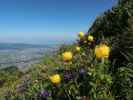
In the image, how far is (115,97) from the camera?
408 cm

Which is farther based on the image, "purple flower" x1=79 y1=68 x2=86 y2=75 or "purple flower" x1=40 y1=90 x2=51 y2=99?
"purple flower" x1=40 y1=90 x2=51 y2=99

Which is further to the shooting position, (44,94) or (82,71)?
(44,94)

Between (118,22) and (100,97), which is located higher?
(118,22)

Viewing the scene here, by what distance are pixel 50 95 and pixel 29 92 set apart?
1.78ft

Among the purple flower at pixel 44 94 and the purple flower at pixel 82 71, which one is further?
the purple flower at pixel 44 94

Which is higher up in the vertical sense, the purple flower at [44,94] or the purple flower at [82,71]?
the purple flower at [82,71]

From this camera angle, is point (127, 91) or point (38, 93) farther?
point (38, 93)

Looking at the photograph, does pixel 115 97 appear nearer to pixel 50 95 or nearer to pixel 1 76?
pixel 50 95

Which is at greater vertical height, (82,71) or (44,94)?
(82,71)

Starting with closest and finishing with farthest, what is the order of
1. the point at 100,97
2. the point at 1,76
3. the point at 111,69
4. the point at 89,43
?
the point at 100,97 → the point at 111,69 → the point at 89,43 → the point at 1,76

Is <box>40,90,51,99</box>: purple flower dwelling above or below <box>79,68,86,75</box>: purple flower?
below

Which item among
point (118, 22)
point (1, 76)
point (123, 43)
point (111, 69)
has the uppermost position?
point (118, 22)

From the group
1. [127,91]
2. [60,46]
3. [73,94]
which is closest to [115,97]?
[127,91]

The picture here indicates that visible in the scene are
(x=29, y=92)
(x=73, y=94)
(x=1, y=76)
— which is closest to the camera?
(x=73, y=94)
